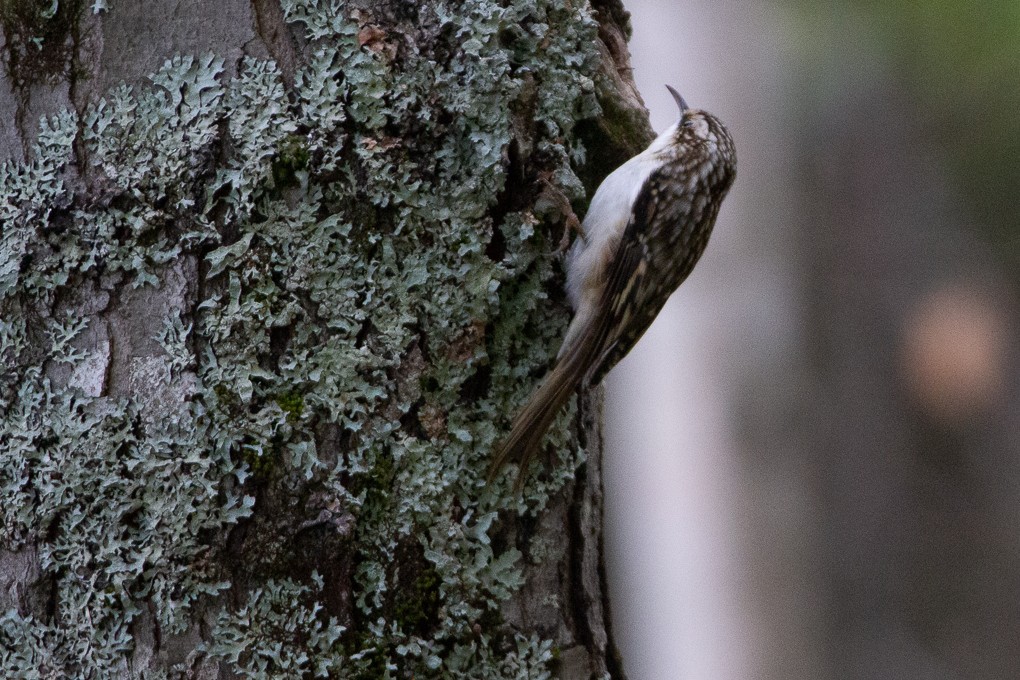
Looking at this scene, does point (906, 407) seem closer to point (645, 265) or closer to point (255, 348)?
point (645, 265)

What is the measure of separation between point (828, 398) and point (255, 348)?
2.63 metres

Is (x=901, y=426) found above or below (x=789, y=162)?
below

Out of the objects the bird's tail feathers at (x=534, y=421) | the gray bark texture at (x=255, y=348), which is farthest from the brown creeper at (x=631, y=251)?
the gray bark texture at (x=255, y=348)

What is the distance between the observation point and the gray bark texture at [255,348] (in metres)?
1.45

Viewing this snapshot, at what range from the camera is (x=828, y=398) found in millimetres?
3586

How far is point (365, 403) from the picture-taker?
1.56m

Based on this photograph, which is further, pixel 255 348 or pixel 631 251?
pixel 631 251

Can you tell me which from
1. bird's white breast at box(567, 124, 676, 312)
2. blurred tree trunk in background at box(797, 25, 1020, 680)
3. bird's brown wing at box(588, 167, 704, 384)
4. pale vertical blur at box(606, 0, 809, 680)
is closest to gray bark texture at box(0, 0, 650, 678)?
bird's white breast at box(567, 124, 676, 312)

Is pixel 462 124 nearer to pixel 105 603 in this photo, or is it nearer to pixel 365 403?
pixel 365 403

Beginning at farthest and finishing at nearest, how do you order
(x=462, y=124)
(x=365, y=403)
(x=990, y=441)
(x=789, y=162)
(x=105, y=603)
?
1. (x=789, y=162)
2. (x=990, y=441)
3. (x=462, y=124)
4. (x=365, y=403)
5. (x=105, y=603)

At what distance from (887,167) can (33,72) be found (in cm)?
301

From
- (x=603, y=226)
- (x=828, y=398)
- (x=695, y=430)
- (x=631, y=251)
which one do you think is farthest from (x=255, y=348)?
(x=828, y=398)

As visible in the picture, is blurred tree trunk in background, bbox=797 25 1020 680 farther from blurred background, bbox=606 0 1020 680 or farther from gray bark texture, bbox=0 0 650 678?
gray bark texture, bbox=0 0 650 678

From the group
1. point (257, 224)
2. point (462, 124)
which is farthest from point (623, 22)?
point (257, 224)
